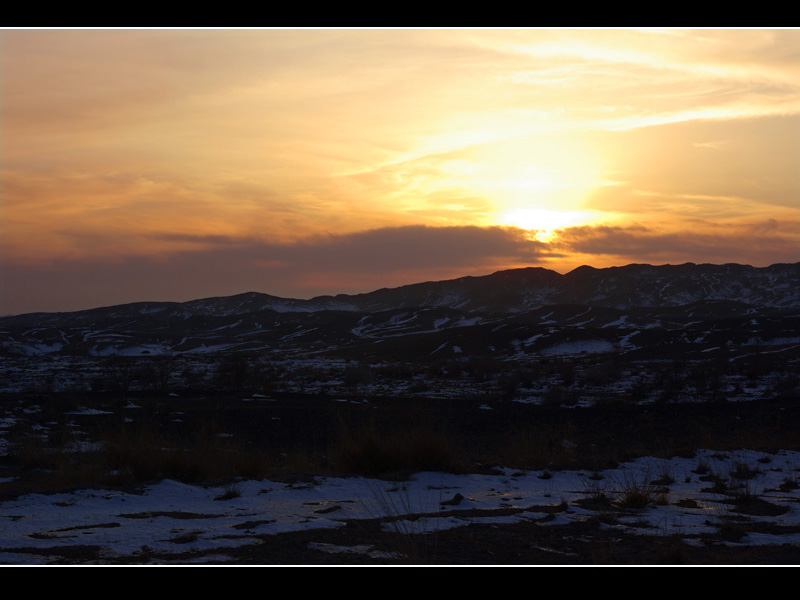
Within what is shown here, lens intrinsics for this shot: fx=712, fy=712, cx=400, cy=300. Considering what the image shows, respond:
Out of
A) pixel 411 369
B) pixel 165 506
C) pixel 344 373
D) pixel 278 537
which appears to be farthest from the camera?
pixel 411 369

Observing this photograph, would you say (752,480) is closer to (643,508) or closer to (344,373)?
(643,508)

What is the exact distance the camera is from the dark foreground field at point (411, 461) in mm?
5945

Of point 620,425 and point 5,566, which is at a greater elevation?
point 5,566

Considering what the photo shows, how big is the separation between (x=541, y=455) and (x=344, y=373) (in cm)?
3688

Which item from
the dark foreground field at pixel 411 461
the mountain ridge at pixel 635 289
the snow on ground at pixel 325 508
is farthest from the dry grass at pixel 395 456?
the mountain ridge at pixel 635 289

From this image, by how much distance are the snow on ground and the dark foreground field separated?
0.17m

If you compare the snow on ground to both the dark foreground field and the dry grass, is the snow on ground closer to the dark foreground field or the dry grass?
the dark foreground field

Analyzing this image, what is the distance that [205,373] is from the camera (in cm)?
5116

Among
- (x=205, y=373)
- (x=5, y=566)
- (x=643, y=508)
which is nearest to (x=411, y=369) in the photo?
(x=205, y=373)

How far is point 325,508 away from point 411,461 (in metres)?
2.70

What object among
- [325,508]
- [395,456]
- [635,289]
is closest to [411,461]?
[395,456]

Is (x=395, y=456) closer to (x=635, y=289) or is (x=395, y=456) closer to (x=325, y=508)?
(x=325, y=508)

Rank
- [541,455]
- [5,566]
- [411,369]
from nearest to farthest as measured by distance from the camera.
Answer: [5,566]
[541,455]
[411,369]

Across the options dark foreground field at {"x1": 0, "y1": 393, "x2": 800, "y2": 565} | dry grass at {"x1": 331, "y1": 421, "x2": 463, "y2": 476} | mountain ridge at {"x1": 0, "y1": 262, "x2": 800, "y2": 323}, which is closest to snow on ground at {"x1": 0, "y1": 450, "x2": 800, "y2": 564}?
dark foreground field at {"x1": 0, "y1": 393, "x2": 800, "y2": 565}
